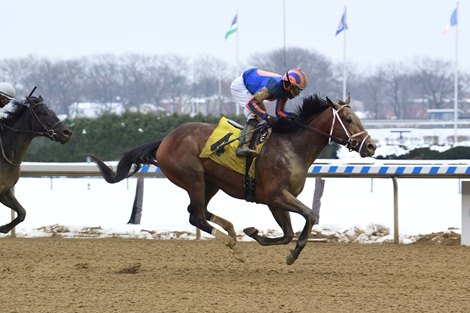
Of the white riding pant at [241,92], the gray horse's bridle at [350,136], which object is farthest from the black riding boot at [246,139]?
the gray horse's bridle at [350,136]

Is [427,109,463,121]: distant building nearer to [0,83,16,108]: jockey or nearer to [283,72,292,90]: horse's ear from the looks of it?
[0,83,16,108]: jockey

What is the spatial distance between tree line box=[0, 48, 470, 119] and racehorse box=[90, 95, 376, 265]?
232 feet

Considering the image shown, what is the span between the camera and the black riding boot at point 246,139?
8344mm

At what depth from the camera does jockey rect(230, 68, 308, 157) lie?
8305 millimetres

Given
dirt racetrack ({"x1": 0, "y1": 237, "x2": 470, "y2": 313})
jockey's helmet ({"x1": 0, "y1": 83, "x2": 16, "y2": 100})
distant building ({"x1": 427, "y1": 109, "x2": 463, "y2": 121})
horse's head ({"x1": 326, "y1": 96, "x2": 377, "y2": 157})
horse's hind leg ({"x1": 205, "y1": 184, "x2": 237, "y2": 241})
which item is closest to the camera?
dirt racetrack ({"x1": 0, "y1": 237, "x2": 470, "y2": 313})

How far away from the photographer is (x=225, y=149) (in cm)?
851

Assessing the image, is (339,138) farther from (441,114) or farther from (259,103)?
(441,114)

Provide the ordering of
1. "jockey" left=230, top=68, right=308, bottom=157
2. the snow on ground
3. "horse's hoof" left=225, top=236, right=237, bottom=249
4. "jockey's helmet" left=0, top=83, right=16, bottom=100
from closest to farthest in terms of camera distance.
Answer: "jockey" left=230, top=68, right=308, bottom=157
"horse's hoof" left=225, top=236, right=237, bottom=249
"jockey's helmet" left=0, top=83, right=16, bottom=100
the snow on ground

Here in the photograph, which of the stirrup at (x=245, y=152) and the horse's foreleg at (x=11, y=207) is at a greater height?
the stirrup at (x=245, y=152)

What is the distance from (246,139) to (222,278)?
49.1 inches

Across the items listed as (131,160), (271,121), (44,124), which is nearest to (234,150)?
(271,121)

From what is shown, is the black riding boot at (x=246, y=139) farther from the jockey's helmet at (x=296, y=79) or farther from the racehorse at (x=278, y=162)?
the jockey's helmet at (x=296, y=79)

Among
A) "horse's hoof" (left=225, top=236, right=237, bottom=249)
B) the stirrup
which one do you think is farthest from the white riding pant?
"horse's hoof" (left=225, top=236, right=237, bottom=249)

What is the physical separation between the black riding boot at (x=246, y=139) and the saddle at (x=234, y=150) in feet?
0.13
